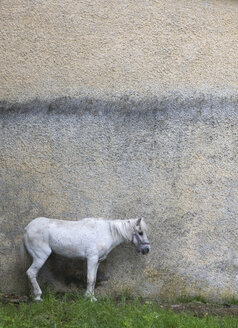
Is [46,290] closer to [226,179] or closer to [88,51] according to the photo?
[226,179]

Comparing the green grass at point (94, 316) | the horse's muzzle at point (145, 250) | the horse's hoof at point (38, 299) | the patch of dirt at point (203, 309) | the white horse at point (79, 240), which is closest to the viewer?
the green grass at point (94, 316)

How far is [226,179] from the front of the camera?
678 cm

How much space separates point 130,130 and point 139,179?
640 mm

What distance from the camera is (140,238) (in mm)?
6191

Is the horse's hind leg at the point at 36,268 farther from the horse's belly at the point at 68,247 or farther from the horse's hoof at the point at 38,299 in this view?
the horse's belly at the point at 68,247

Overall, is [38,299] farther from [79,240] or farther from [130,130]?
[130,130]

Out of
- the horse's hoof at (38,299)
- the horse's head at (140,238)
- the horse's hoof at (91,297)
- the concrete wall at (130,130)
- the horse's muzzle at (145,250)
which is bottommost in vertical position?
the horse's hoof at (38,299)

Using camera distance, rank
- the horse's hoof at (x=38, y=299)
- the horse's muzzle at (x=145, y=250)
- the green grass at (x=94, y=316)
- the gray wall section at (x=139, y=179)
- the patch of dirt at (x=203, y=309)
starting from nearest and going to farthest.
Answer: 1. the green grass at (x=94, y=316)
2. the patch of dirt at (x=203, y=309)
3. the horse's hoof at (x=38, y=299)
4. the horse's muzzle at (x=145, y=250)
5. the gray wall section at (x=139, y=179)

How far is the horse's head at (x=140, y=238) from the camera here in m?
6.18

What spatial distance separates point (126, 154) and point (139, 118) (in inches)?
19.7

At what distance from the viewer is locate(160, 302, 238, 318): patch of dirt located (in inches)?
229

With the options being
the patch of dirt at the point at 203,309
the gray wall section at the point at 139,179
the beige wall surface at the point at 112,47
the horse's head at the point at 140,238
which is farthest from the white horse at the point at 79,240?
the beige wall surface at the point at 112,47

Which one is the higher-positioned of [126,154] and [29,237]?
[126,154]

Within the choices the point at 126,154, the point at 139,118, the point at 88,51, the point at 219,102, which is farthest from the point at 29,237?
the point at 219,102
